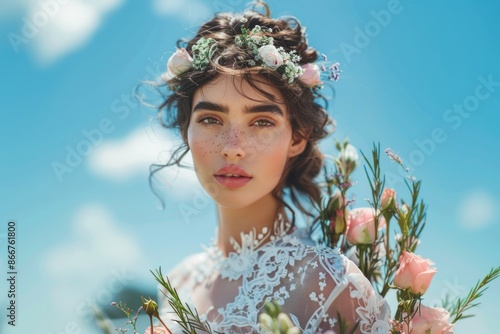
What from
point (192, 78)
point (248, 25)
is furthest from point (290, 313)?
point (248, 25)

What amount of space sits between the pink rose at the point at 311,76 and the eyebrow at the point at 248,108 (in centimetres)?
26

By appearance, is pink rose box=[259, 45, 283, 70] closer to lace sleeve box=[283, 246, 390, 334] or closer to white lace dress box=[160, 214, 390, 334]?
white lace dress box=[160, 214, 390, 334]

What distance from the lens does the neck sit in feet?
9.89

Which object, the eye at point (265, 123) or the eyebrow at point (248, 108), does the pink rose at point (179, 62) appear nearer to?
the eyebrow at point (248, 108)

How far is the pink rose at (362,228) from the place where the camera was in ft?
8.36

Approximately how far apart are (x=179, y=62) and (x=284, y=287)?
4.33ft

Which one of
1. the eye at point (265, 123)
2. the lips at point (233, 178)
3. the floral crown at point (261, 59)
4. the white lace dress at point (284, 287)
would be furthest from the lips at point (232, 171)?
the floral crown at point (261, 59)

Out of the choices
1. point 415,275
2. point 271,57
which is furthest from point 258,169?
point 415,275

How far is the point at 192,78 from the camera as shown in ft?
9.64

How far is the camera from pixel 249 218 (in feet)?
9.96

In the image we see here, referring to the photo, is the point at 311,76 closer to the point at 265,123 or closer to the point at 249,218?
the point at 265,123

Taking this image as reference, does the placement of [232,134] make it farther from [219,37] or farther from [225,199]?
[219,37]

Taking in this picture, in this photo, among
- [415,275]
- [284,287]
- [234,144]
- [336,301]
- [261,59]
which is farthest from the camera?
[261,59]

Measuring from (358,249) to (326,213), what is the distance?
236 mm
